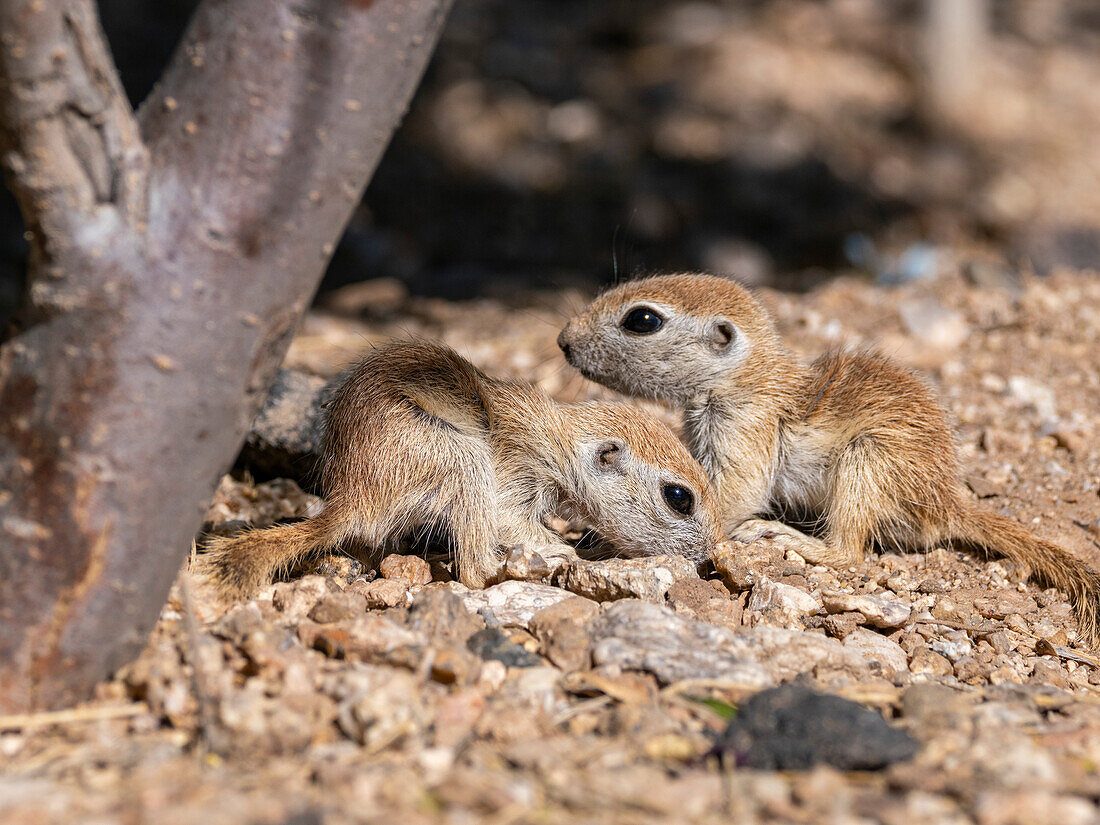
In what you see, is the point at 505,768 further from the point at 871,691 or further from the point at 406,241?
the point at 406,241

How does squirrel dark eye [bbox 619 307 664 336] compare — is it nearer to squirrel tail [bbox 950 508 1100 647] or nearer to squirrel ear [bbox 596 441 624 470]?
squirrel ear [bbox 596 441 624 470]

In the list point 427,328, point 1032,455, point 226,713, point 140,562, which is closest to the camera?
point 226,713

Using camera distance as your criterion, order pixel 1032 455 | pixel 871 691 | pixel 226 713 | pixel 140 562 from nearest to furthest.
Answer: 1. pixel 226 713
2. pixel 140 562
3. pixel 871 691
4. pixel 1032 455

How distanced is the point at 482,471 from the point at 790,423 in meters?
1.52

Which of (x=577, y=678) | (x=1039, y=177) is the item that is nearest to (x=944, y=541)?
(x=577, y=678)

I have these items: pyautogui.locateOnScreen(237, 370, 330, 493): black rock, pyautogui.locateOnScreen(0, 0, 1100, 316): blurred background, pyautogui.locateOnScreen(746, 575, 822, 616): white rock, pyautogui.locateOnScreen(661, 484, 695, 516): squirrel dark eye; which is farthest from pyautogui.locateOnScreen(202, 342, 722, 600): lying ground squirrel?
pyautogui.locateOnScreen(0, 0, 1100, 316): blurred background

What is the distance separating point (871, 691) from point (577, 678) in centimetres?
87

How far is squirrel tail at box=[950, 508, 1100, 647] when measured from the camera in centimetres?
372

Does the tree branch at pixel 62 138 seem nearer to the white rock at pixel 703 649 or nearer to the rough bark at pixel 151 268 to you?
the rough bark at pixel 151 268

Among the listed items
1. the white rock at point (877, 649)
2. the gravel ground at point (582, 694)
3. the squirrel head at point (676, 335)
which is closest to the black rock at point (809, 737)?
the gravel ground at point (582, 694)

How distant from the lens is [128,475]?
2.48 metres

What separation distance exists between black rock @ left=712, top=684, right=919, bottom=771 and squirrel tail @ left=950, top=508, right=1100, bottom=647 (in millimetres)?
1709

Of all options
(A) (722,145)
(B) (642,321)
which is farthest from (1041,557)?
(A) (722,145)

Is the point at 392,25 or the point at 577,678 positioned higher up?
the point at 392,25
